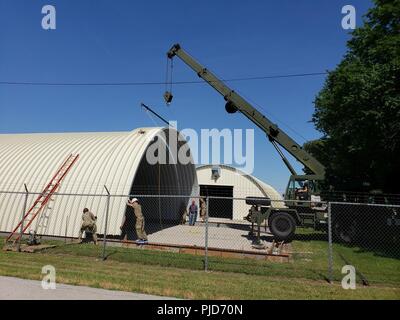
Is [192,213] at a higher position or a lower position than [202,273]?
higher

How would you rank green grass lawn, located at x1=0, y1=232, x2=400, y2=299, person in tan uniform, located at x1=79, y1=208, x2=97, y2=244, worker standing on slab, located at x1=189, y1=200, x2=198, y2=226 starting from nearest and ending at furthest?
green grass lawn, located at x1=0, y1=232, x2=400, y2=299
person in tan uniform, located at x1=79, y1=208, x2=97, y2=244
worker standing on slab, located at x1=189, y1=200, x2=198, y2=226

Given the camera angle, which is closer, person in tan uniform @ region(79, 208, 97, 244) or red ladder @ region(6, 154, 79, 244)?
person in tan uniform @ region(79, 208, 97, 244)

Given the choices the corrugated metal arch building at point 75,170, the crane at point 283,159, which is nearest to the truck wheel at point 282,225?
the crane at point 283,159

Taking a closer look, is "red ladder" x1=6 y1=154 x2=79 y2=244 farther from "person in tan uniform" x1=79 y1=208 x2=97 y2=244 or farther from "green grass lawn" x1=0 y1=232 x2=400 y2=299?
"green grass lawn" x1=0 y1=232 x2=400 y2=299

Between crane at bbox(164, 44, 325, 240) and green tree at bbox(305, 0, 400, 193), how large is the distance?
230 centimetres

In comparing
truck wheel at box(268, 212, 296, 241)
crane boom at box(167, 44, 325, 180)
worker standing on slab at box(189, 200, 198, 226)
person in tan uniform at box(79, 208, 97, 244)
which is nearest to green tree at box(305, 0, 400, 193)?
crane boom at box(167, 44, 325, 180)

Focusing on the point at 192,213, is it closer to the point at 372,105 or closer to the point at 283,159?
the point at 283,159

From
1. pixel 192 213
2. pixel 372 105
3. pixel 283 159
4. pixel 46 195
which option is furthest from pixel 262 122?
pixel 46 195

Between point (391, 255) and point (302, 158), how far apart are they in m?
6.76

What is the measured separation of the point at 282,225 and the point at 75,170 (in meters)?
9.69

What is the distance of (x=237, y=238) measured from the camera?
59.5 feet

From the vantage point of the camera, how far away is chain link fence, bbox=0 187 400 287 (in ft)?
36.2

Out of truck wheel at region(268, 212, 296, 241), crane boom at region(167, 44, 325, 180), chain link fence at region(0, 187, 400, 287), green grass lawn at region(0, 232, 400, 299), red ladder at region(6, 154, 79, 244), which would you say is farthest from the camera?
crane boom at region(167, 44, 325, 180)

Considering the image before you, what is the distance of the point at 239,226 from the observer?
23.9m
